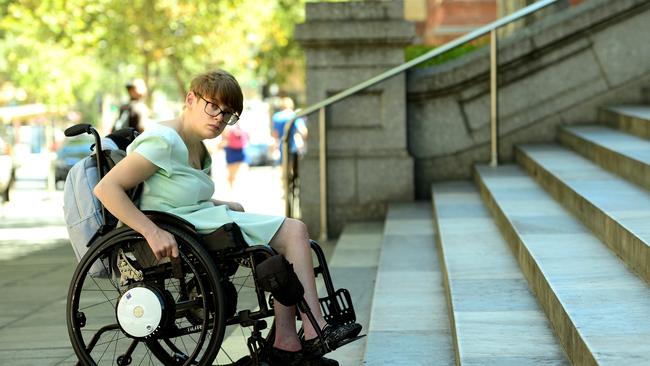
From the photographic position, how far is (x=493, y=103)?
34.7 ft

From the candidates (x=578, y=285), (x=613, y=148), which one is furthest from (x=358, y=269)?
(x=578, y=285)

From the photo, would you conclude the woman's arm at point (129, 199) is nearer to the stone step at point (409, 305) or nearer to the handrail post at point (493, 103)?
the stone step at point (409, 305)

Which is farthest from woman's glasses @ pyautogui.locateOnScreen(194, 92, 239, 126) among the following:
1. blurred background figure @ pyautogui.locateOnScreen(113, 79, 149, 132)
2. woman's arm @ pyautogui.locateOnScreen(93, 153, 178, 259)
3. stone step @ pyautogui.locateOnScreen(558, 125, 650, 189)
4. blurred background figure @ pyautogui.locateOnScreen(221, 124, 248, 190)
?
blurred background figure @ pyautogui.locateOnScreen(221, 124, 248, 190)

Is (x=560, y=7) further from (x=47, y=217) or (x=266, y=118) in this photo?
(x=266, y=118)

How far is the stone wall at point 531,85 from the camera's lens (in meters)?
10.4

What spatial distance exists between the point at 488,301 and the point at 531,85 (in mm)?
5224

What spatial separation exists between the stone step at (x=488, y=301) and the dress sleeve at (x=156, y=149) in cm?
135

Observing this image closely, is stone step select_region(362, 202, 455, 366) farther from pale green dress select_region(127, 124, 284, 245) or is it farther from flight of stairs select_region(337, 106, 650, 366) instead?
pale green dress select_region(127, 124, 284, 245)

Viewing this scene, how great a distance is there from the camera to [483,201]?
9.22m

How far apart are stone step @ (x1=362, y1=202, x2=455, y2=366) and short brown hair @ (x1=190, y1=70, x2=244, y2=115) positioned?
1.22 metres

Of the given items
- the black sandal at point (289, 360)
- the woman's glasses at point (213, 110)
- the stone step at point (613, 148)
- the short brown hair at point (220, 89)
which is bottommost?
the black sandal at point (289, 360)

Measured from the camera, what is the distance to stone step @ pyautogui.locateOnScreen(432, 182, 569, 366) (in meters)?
4.66

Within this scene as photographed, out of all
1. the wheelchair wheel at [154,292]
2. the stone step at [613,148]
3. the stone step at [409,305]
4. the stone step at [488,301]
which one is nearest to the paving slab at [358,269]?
the stone step at [409,305]

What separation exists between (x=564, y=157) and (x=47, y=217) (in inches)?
369
